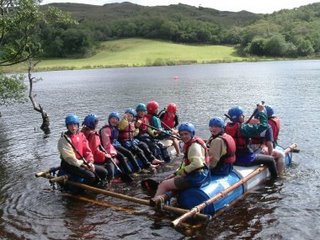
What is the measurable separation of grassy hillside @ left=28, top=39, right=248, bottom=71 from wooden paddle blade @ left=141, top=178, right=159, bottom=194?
94758 mm

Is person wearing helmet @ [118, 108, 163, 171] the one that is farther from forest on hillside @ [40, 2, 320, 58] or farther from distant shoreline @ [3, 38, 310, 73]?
forest on hillside @ [40, 2, 320, 58]

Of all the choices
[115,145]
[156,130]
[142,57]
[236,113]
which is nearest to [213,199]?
[236,113]

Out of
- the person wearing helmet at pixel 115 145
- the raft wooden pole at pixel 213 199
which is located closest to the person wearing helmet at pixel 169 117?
the person wearing helmet at pixel 115 145

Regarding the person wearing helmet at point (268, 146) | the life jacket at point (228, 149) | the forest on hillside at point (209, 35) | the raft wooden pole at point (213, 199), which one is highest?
the forest on hillside at point (209, 35)

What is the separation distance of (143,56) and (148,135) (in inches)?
3990

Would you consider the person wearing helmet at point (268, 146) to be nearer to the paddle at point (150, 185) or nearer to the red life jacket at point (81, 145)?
the paddle at point (150, 185)

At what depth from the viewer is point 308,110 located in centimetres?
3008

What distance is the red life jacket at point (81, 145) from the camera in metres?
13.0

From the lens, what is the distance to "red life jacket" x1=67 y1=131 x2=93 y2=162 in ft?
42.8

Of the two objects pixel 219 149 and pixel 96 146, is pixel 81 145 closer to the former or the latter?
pixel 96 146

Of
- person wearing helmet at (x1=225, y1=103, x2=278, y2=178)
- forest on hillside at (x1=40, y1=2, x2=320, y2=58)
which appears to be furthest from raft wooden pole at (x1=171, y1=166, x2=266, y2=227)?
forest on hillside at (x1=40, y1=2, x2=320, y2=58)

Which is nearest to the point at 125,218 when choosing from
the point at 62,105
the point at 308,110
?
the point at 308,110

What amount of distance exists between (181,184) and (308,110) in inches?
842

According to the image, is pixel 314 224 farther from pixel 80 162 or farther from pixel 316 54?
pixel 316 54
